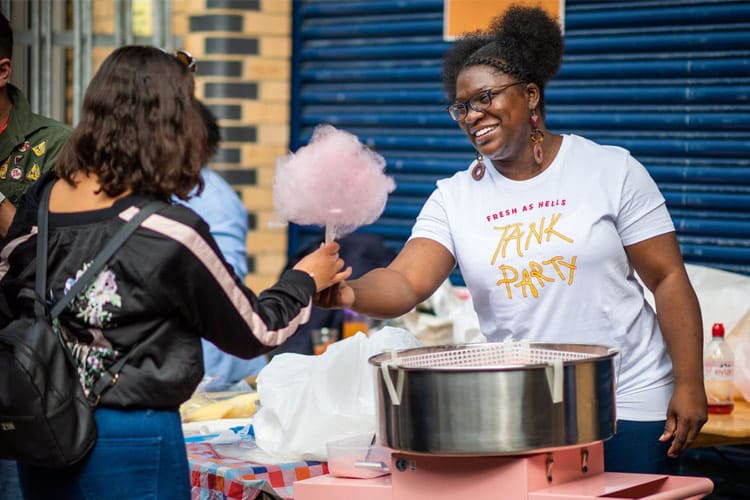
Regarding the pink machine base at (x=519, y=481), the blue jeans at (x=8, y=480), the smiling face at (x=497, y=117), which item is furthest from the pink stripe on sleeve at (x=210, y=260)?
the blue jeans at (x=8, y=480)

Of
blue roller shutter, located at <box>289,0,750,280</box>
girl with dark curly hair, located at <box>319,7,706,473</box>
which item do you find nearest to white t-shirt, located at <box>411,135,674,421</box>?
girl with dark curly hair, located at <box>319,7,706,473</box>

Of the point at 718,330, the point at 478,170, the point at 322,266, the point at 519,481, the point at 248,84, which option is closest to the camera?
the point at 519,481

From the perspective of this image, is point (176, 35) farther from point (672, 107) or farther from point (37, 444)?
point (37, 444)

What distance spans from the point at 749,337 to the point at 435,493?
2176 millimetres

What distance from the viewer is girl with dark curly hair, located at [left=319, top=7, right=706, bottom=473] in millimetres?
3105

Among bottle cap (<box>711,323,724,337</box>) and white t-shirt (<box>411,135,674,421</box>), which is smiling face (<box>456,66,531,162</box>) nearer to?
white t-shirt (<box>411,135,674,421</box>)

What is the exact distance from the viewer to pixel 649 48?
5250mm

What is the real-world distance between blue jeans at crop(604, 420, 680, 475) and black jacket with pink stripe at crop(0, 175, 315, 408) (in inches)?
41.4

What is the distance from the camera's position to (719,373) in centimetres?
414

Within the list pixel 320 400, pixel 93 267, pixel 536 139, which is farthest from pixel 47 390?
pixel 536 139

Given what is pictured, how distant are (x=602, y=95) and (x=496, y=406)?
3.19 metres

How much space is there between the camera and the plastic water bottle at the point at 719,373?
13.4ft

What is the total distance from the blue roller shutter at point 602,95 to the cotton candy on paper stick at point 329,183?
2.50 meters

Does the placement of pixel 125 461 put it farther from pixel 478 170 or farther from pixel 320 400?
pixel 478 170
